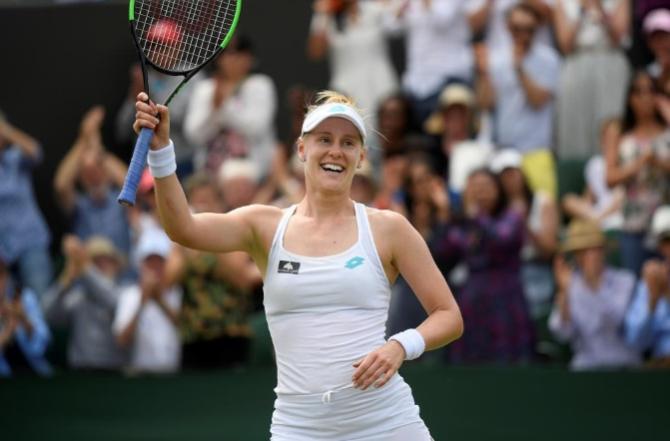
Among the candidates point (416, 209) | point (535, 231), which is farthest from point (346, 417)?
point (535, 231)

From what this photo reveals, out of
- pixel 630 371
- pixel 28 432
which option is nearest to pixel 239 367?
pixel 28 432

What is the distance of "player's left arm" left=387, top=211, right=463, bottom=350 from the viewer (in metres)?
4.30

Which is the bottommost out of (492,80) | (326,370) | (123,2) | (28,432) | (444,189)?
(28,432)

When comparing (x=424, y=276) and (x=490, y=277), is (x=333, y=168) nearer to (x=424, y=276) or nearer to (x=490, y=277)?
(x=424, y=276)

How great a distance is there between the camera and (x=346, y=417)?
4.19 m

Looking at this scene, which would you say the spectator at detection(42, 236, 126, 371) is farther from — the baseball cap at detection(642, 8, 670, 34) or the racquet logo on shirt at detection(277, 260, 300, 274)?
the racquet logo on shirt at detection(277, 260, 300, 274)

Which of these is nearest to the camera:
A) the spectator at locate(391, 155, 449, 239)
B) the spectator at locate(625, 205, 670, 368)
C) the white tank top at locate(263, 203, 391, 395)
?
the white tank top at locate(263, 203, 391, 395)

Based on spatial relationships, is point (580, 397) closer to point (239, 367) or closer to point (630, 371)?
point (630, 371)

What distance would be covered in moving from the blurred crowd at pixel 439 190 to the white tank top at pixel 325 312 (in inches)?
163

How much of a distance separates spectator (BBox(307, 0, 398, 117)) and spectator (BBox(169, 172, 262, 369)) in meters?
1.97

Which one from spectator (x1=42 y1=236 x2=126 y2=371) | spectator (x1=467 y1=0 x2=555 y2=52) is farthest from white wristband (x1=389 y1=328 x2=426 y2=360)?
spectator (x1=467 y1=0 x2=555 y2=52)

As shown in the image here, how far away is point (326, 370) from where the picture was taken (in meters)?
4.20

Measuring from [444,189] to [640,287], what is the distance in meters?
1.50

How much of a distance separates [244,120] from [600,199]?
2.56 m
